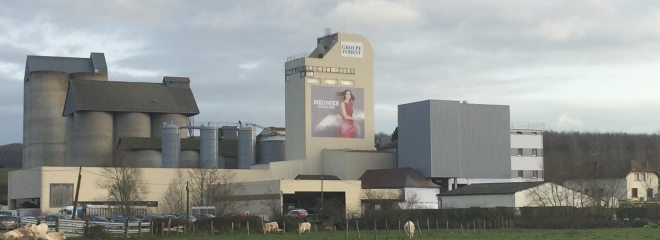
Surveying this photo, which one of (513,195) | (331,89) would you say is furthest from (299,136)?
(513,195)

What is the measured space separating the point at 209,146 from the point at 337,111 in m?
17.2

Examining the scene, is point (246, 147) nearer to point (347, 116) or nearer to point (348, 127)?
point (348, 127)

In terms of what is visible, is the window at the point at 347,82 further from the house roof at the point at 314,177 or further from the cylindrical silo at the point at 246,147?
the cylindrical silo at the point at 246,147

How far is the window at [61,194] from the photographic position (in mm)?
107875

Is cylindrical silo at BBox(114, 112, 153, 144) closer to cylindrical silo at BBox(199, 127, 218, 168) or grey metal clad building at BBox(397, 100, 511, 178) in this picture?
cylindrical silo at BBox(199, 127, 218, 168)

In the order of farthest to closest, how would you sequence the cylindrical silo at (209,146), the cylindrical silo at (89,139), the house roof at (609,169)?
the house roof at (609,169) < the cylindrical silo at (89,139) < the cylindrical silo at (209,146)

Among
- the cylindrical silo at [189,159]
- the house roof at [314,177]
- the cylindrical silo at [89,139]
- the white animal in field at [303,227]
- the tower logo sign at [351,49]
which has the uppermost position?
the tower logo sign at [351,49]

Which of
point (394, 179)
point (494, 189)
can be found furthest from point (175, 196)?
point (494, 189)

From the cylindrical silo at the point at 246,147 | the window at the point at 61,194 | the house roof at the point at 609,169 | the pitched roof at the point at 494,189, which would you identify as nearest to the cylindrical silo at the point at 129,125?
the cylindrical silo at the point at 246,147

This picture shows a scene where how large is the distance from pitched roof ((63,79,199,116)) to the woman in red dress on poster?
25.7 m

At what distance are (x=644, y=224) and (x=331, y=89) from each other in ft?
184

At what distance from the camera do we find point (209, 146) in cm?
12512

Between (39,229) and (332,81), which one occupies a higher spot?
(332,81)

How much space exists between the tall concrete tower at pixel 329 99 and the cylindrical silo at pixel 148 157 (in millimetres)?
18172
